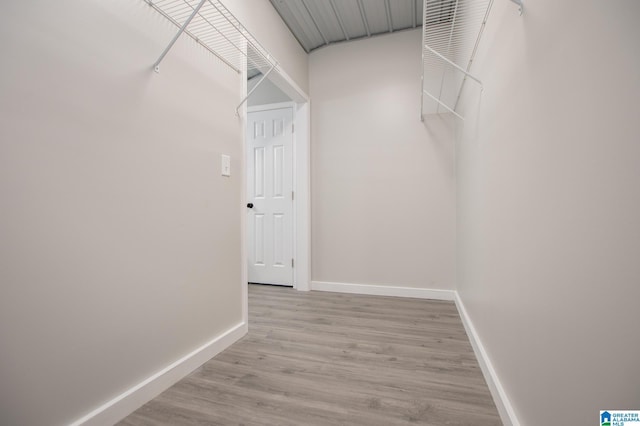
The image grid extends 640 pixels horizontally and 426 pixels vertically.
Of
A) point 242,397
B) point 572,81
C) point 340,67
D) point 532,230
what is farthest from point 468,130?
point 242,397

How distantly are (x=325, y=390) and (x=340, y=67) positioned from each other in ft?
10.0

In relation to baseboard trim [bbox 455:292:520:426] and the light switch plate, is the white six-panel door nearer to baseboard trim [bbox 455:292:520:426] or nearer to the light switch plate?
the light switch plate

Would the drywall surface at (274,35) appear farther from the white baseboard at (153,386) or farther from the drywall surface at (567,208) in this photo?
the white baseboard at (153,386)

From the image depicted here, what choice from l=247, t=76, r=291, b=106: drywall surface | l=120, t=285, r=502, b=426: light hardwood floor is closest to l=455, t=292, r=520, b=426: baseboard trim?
l=120, t=285, r=502, b=426: light hardwood floor

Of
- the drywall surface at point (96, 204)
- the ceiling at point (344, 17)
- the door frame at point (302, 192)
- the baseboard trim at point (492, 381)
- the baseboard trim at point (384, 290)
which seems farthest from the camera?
the door frame at point (302, 192)

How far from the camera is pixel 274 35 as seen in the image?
8.35 ft

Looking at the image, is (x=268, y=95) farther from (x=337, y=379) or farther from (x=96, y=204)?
(x=337, y=379)

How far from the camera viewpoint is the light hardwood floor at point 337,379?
1.25 m

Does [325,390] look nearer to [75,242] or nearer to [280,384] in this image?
[280,384]

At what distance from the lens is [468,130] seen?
83.2 inches

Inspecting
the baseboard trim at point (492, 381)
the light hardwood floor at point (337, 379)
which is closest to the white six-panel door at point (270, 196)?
the light hardwood floor at point (337, 379)

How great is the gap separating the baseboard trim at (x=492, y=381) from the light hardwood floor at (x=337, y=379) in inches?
1.5

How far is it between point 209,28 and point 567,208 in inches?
74.5

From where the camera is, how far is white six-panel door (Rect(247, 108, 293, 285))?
3420 mm
